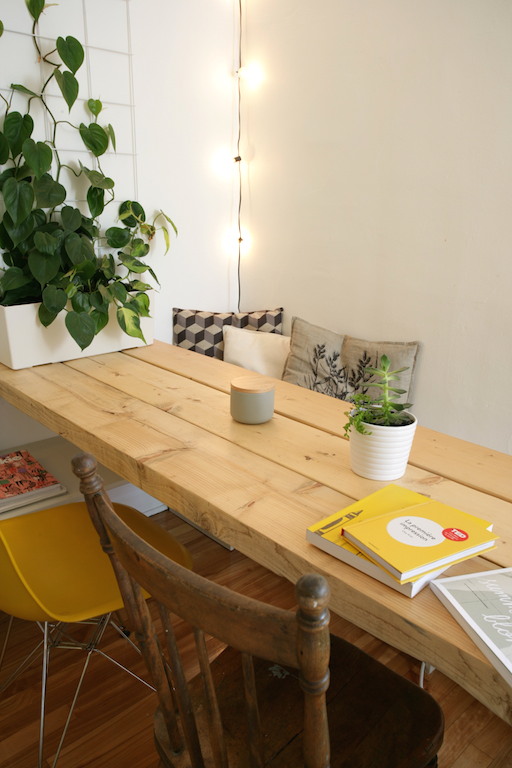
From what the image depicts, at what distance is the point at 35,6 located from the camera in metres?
1.87

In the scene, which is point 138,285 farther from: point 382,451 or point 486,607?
point 486,607

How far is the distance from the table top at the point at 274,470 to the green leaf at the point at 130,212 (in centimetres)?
76

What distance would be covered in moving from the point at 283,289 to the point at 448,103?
1050 mm

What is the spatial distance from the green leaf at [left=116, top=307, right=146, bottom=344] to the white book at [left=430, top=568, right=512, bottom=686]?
4.73 ft

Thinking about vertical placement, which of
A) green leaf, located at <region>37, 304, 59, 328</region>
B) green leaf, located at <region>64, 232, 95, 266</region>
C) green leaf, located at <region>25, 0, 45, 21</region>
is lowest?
green leaf, located at <region>37, 304, 59, 328</region>

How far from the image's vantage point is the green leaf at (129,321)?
199 centimetres

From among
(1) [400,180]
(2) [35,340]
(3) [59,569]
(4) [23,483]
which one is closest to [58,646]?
(3) [59,569]

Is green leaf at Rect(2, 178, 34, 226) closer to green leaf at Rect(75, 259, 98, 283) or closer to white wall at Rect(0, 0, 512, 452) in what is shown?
green leaf at Rect(75, 259, 98, 283)

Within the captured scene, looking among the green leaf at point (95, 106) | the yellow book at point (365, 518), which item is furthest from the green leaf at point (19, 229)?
the yellow book at point (365, 518)

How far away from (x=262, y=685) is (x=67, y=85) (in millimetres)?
1865

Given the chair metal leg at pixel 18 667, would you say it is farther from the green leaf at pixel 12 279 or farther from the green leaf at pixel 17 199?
the green leaf at pixel 17 199

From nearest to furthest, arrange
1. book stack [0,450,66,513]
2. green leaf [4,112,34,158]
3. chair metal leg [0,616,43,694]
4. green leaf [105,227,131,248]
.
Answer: chair metal leg [0,616,43,694]
book stack [0,450,66,513]
green leaf [4,112,34,158]
green leaf [105,227,131,248]

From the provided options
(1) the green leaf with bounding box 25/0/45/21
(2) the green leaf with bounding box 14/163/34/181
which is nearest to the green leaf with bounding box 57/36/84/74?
(1) the green leaf with bounding box 25/0/45/21

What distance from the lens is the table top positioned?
813 millimetres
